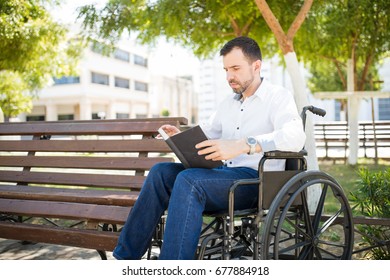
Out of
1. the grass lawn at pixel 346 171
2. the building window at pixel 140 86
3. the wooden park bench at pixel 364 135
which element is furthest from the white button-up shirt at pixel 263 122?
the building window at pixel 140 86

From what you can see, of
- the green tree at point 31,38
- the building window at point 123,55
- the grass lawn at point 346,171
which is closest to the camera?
the grass lawn at point 346,171

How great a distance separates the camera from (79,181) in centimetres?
357

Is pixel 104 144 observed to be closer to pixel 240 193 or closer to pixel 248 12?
pixel 240 193

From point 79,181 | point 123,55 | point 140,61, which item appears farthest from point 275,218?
point 140,61

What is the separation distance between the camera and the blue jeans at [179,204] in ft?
7.51

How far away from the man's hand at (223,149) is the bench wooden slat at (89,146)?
2.93 ft

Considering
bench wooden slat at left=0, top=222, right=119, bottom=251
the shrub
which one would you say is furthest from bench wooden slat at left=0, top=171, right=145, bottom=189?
the shrub

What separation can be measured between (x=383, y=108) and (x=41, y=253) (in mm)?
38388

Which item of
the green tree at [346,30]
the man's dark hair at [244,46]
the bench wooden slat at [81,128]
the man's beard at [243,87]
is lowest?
→ the bench wooden slat at [81,128]

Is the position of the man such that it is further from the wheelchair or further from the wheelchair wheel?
the wheelchair wheel

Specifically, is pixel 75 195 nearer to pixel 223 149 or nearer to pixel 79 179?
pixel 79 179

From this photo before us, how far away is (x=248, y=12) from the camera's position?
7090 mm

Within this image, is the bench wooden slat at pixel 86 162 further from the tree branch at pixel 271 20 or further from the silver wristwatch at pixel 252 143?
the tree branch at pixel 271 20
